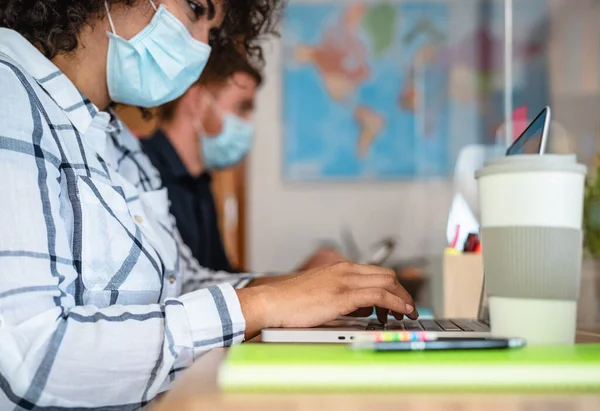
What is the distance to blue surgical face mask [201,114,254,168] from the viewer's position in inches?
94.0

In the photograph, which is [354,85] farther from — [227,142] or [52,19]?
[52,19]

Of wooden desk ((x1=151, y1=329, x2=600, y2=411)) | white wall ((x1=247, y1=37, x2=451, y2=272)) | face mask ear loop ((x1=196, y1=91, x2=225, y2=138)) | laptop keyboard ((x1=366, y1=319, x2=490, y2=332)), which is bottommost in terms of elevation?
white wall ((x1=247, y1=37, x2=451, y2=272))

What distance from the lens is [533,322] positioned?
63cm

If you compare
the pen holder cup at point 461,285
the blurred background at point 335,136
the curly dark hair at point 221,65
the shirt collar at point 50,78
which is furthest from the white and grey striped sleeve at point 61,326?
the blurred background at point 335,136

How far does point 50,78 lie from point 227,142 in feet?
4.89

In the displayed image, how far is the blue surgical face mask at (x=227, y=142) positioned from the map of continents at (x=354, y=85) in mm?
631

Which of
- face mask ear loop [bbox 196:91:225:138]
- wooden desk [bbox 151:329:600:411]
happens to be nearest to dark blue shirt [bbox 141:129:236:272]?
face mask ear loop [bbox 196:91:225:138]

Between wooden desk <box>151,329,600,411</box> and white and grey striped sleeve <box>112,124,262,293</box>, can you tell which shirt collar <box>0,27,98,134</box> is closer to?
white and grey striped sleeve <box>112,124,262,293</box>

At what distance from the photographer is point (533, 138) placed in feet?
2.75

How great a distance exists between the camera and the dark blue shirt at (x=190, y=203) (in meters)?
1.98

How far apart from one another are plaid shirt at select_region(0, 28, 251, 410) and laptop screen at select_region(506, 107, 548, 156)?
384 millimetres

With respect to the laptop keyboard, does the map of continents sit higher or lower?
higher

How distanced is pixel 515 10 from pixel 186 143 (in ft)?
3.82

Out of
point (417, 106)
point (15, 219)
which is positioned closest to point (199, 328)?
point (15, 219)
